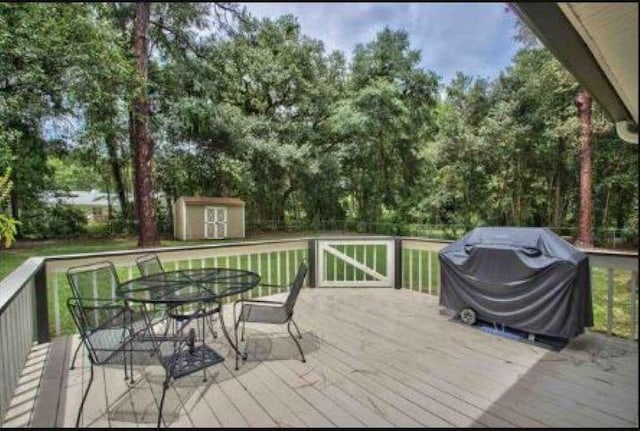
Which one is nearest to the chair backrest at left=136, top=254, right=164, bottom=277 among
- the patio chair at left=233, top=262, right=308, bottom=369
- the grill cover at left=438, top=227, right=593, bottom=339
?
the patio chair at left=233, top=262, right=308, bottom=369

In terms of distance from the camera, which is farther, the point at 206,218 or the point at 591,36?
the point at 206,218

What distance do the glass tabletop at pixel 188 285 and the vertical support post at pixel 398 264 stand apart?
2532 millimetres

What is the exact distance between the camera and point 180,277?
11.8ft

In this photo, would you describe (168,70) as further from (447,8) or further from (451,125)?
(447,8)

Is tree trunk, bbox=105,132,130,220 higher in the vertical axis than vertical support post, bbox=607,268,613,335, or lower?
higher

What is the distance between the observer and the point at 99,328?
2.76 meters

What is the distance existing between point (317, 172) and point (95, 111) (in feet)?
25.9

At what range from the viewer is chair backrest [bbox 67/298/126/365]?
8.17 feet

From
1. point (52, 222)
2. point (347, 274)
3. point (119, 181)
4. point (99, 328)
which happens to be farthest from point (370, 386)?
point (119, 181)

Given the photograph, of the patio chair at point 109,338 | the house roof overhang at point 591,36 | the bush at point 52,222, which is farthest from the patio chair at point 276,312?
the bush at point 52,222

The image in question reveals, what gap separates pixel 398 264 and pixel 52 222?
13806 mm

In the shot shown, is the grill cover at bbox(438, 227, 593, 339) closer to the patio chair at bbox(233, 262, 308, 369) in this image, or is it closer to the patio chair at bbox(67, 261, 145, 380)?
the patio chair at bbox(233, 262, 308, 369)

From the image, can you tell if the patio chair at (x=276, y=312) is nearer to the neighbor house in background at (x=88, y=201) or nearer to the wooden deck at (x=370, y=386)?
the wooden deck at (x=370, y=386)

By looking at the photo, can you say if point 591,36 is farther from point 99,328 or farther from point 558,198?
point 558,198
